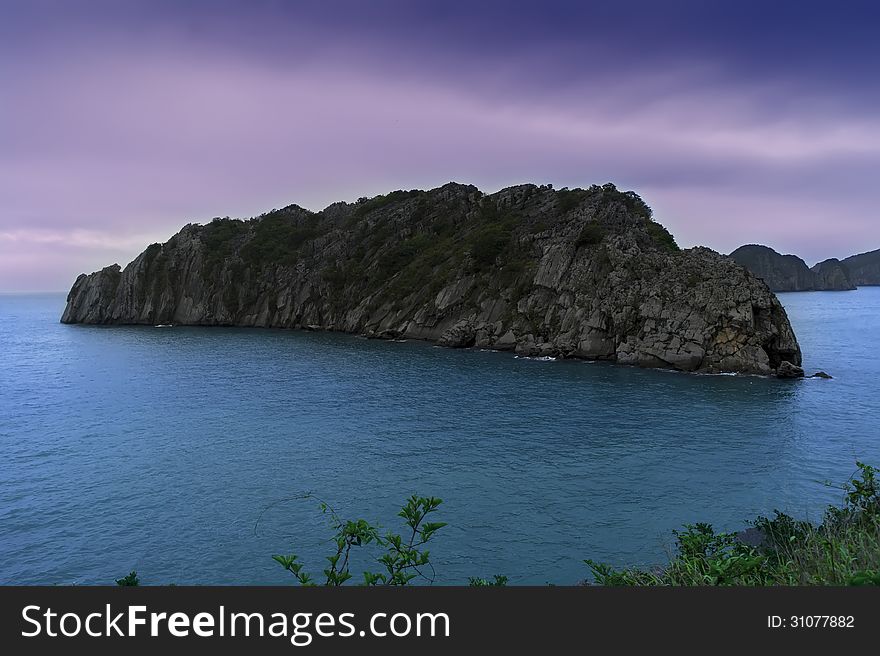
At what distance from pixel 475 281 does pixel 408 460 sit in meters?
79.1

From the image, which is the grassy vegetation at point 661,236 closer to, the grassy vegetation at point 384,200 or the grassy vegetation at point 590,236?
the grassy vegetation at point 590,236

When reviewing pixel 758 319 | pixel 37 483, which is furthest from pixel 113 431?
pixel 758 319

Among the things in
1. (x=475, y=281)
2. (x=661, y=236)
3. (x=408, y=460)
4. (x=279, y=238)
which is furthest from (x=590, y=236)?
(x=279, y=238)

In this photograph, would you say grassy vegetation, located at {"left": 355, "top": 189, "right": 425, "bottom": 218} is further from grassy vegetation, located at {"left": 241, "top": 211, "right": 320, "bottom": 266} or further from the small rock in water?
the small rock in water

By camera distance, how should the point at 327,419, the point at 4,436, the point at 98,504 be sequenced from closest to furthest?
the point at 98,504
the point at 4,436
the point at 327,419

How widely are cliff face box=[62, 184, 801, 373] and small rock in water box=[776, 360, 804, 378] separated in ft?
9.78

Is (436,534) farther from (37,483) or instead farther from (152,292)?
(152,292)

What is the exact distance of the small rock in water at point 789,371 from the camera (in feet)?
233

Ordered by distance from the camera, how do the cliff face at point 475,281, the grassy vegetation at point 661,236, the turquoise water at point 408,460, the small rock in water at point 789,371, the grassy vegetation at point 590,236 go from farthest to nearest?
the grassy vegetation at point 661,236, the grassy vegetation at point 590,236, the cliff face at point 475,281, the small rock in water at point 789,371, the turquoise water at point 408,460

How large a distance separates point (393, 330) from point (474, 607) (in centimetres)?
11379

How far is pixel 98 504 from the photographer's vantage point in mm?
33188

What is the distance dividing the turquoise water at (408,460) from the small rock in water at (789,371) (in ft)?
8.90

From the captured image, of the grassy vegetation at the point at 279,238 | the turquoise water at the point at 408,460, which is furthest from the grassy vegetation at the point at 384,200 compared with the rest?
the turquoise water at the point at 408,460

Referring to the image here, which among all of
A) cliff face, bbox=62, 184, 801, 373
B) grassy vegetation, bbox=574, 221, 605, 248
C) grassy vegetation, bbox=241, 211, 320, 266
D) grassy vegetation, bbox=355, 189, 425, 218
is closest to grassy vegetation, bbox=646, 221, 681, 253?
cliff face, bbox=62, 184, 801, 373
